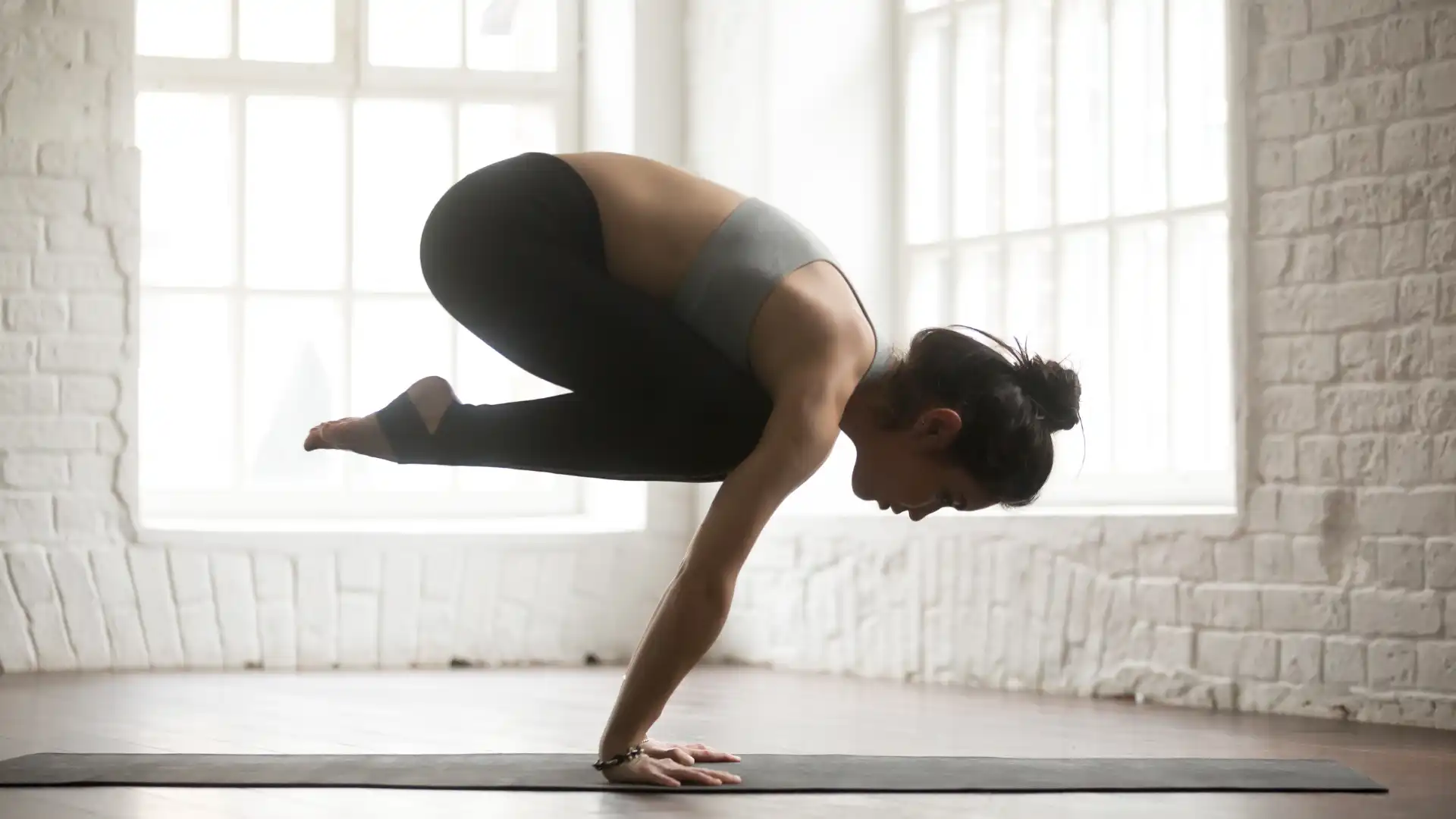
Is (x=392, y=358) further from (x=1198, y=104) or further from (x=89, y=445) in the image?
(x=1198, y=104)

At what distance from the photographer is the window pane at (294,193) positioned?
6.16 meters

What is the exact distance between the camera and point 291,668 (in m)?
5.73

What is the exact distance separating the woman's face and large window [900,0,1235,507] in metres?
1.93

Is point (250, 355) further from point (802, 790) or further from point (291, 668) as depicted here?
point (802, 790)

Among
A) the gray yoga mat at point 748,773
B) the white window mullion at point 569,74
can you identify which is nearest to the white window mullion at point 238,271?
the white window mullion at point 569,74

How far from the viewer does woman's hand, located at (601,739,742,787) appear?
8.91ft

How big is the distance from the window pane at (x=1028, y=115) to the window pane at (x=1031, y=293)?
0.08 metres

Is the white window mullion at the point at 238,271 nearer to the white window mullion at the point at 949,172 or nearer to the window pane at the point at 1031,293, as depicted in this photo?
the white window mullion at the point at 949,172

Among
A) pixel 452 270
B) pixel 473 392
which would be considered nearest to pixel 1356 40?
pixel 452 270

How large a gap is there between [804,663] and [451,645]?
4.00 ft

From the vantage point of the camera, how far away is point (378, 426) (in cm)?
297

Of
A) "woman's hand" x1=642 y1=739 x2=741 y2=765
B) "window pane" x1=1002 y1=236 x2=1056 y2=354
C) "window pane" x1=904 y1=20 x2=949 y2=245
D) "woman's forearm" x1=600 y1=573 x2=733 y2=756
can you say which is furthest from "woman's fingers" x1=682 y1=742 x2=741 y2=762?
"window pane" x1=904 y1=20 x2=949 y2=245

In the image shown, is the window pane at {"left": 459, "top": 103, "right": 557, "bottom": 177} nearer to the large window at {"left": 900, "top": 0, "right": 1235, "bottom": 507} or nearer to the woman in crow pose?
the large window at {"left": 900, "top": 0, "right": 1235, "bottom": 507}

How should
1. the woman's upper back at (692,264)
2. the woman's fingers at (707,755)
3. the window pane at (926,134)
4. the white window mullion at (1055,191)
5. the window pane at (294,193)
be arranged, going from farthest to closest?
the window pane at (294,193)
the window pane at (926,134)
the white window mullion at (1055,191)
the woman's fingers at (707,755)
the woman's upper back at (692,264)
